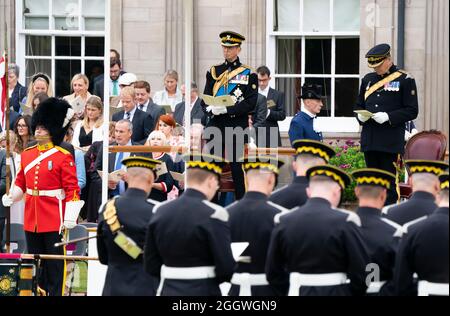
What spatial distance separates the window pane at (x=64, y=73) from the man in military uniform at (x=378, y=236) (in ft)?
33.6

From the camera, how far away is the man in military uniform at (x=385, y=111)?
53.4 ft

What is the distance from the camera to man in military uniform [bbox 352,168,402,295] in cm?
1231

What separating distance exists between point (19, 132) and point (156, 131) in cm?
190

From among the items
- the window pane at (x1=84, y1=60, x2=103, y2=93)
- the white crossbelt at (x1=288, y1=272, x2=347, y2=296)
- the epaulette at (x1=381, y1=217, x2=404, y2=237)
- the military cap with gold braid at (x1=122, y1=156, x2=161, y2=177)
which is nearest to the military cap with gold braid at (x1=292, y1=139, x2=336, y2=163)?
the epaulette at (x1=381, y1=217, x2=404, y2=237)

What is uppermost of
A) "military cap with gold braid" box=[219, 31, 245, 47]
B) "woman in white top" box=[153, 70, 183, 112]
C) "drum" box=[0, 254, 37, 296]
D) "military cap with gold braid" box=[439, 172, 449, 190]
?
"military cap with gold braid" box=[219, 31, 245, 47]

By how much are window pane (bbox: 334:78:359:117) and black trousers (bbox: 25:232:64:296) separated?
6794mm

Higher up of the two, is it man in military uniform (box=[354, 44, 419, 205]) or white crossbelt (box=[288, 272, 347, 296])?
man in military uniform (box=[354, 44, 419, 205])

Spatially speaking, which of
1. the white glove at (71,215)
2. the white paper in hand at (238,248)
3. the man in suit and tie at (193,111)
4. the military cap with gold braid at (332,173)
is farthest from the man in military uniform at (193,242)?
the man in suit and tie at (193,111)

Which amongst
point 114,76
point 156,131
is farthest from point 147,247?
point 114,76

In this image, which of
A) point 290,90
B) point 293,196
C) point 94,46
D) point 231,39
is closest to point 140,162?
point 293,196

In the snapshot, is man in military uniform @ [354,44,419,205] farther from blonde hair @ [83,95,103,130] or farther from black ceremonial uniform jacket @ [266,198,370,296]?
black ceremonial uniform jacket @ [266,198,370,296]

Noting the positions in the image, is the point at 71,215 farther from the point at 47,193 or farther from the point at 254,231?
the point at 254,231
